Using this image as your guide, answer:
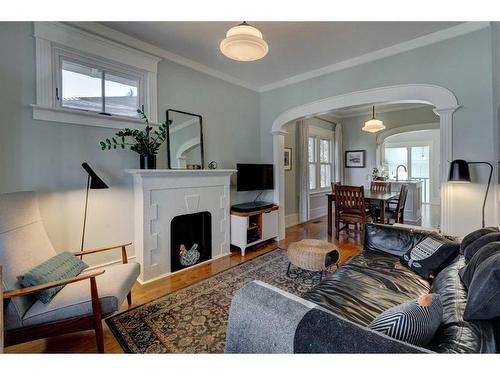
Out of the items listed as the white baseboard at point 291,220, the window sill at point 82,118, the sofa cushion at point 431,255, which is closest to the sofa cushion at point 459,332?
the sofa cushion at point 431,255

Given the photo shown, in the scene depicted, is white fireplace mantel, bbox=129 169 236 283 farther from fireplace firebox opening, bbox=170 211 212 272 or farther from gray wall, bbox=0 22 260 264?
gray wall, bbox=0 22 260 264

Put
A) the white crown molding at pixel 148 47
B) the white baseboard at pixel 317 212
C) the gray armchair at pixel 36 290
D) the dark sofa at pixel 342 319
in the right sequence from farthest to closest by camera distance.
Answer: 1. the white baseboard at pixel 317 212
2. the white crown molding at pixel 148 47
3. the gray armchair at pixel 36 290
4. the dark sofa at pixel 342 319

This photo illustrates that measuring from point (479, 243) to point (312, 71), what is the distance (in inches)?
118

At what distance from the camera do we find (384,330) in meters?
0.95

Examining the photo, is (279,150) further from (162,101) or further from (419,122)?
(419,122)

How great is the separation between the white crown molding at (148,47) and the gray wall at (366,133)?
13.6ft

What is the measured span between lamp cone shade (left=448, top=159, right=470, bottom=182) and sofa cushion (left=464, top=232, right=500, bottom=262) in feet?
3.20

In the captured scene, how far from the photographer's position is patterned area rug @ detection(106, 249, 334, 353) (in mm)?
1707

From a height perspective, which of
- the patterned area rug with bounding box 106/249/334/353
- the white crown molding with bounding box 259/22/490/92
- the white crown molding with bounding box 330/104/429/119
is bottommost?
the patterned area rug with bounding box 106/249/334/353

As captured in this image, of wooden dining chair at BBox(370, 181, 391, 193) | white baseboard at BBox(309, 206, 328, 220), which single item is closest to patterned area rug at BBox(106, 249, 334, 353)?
white baseboard at BBox(309, 206, 328, 220)

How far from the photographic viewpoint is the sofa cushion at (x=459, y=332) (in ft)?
2.78

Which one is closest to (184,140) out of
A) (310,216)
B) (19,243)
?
(19,243)

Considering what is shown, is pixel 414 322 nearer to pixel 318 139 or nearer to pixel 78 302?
pixel 78 302

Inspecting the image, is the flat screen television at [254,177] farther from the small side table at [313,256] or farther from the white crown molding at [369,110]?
the white crown molding at [369,110]
